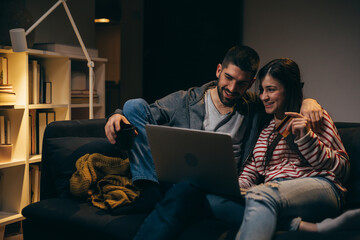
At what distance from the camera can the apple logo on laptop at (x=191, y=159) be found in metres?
1.41

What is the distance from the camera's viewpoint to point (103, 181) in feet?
5.75

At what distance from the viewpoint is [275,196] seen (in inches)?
53.4

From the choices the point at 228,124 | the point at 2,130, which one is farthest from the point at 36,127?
the point at 228,124

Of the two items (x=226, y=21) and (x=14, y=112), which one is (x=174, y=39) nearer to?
(x=226, y=21)

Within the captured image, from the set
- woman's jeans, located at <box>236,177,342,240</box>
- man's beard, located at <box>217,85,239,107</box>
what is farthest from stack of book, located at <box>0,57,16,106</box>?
woman's jeans, located at <box>236,177,342,240</box>

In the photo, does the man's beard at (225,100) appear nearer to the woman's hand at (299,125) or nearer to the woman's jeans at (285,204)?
the woman's hand at (299,125)

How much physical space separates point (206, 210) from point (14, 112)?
1.64 meters

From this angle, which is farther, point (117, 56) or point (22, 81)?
point (117, 56)

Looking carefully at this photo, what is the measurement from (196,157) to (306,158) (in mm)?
457

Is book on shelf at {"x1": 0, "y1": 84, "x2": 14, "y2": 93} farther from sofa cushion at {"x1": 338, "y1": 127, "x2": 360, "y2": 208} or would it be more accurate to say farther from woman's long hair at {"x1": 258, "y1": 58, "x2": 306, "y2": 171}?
sofa cushion at {"x1": 338, "y1": 127, "x2": 360, "y2": 208}

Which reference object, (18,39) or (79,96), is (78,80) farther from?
(18,39)

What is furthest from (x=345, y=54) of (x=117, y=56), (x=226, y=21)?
(x=117, y=56)

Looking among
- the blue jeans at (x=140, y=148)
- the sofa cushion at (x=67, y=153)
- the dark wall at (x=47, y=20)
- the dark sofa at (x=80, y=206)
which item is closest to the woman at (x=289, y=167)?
the dark sofa at (x=80, y=206)

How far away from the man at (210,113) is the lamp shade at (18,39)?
91cm
